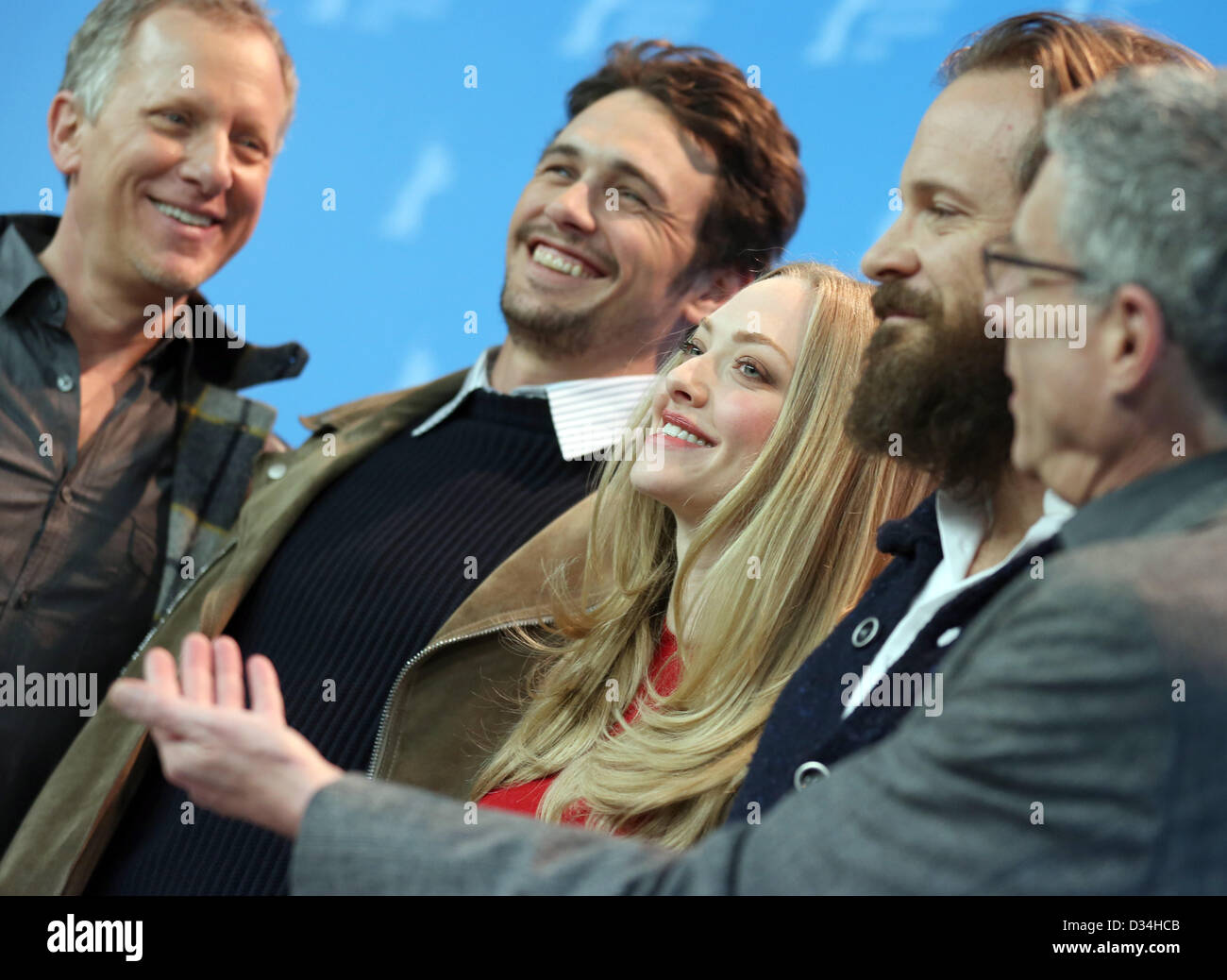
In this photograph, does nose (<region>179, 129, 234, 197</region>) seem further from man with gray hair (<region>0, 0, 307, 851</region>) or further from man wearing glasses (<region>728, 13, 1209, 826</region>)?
man wearing glasses (<region>728, 13, 1209, 826</region>)

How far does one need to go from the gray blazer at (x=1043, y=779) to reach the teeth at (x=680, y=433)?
99cm

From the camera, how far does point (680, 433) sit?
2.04 m

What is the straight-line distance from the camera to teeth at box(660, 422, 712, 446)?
201cm

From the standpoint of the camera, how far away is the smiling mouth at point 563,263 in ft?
9.02

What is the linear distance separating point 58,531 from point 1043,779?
1.97 meters

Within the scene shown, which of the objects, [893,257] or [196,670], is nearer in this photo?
[196,670]

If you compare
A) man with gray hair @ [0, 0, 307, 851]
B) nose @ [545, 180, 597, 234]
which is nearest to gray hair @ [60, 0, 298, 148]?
man with gray hair @ [0, 0, 307, 851]

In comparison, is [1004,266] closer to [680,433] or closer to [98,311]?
[680,433]

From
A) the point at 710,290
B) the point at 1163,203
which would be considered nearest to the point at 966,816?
the point at 1163,203

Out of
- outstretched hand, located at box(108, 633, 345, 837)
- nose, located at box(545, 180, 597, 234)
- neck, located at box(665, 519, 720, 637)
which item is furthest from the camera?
nose, located at box(545, 180, 597, 234)

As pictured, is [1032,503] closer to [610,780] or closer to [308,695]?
[610,780]

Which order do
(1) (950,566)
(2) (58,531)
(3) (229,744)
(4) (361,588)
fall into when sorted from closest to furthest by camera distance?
1. (3) (229,744)
2. (1) (950,566)
3. (4) (361,588)
4. (2) (58,531)

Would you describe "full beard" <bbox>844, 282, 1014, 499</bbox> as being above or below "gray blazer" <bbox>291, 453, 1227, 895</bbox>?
above
